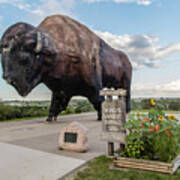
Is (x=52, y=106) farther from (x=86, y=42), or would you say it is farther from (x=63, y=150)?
(x=63, y=150)

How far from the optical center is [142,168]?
10.8ft

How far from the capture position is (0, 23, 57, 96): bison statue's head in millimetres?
6660

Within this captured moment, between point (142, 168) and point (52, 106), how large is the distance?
7.14 meters

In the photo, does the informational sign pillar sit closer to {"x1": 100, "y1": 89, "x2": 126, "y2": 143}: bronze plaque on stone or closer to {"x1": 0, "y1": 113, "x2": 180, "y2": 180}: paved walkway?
A: {"x1": 100, "y1": 89, "x2": 126, "y2": 143}: bronze plaque on stone

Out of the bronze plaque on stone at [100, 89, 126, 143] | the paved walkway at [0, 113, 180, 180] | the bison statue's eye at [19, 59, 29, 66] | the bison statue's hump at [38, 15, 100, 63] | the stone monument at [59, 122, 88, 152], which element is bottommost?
the paved walkway at [0, 113, 180, 180]

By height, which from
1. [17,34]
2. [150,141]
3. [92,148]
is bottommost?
[92,148]

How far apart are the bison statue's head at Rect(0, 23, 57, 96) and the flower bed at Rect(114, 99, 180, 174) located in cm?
424

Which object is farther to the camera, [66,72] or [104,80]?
[104,80]

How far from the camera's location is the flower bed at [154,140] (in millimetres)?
3416

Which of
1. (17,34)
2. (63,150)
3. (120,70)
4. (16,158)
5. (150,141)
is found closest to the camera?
(150,141)

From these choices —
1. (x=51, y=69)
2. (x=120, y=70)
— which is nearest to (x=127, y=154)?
(x=51, y=69)

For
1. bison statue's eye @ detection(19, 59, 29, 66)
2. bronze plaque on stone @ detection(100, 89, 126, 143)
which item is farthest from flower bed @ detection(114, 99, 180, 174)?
bison statue's eye @ detection(19, 59, 29, 66)

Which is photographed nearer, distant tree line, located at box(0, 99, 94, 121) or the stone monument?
the stone monument

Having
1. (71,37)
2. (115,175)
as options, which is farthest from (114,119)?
(71,37)
